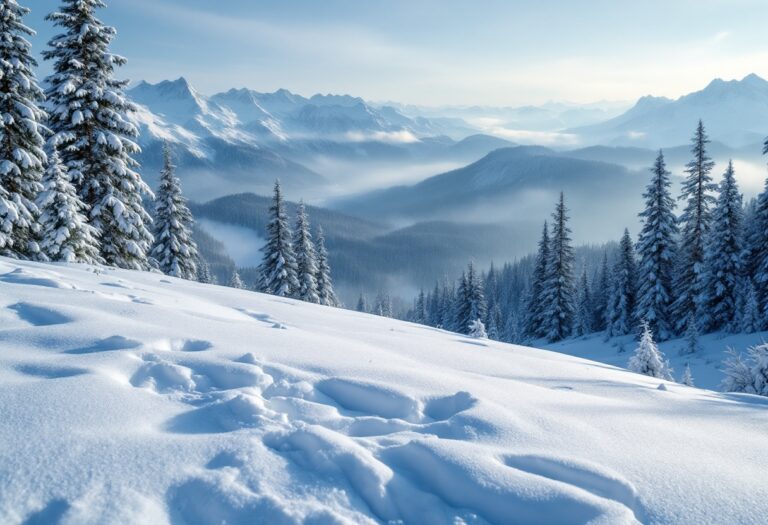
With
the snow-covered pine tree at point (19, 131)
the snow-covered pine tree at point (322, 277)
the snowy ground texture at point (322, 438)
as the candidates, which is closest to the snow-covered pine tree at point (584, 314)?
the snow-covered pine tree at point (322, 277)

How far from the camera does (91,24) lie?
17.1m

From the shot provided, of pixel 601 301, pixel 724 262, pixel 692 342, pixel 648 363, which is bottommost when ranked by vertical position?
pixel 692 342

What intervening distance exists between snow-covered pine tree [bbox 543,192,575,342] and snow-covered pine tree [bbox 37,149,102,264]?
117 feet

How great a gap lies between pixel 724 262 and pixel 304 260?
29440 mm

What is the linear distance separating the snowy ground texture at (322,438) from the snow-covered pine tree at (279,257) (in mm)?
26762

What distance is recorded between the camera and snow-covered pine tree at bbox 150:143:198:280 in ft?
91.2

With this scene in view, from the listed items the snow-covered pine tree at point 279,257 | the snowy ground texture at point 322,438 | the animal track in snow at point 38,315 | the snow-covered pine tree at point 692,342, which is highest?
the snow-covered pine tree at point 279,257

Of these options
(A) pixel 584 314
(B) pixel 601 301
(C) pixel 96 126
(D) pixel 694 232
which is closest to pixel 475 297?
(A) pixel 584 314

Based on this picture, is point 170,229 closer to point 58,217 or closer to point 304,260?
point 304,260

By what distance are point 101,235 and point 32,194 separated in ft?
9.16

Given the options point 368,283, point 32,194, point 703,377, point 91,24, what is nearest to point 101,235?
point 32,194

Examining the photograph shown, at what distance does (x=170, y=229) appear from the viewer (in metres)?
28.5

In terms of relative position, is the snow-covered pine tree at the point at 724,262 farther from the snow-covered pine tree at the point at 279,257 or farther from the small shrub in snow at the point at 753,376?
the snow-covered pine tree at the point at 279,257

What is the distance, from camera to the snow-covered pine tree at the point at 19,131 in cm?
1599
